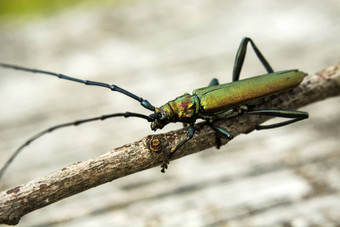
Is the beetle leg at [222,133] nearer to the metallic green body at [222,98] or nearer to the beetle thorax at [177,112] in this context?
the metallic green body at [222,98]

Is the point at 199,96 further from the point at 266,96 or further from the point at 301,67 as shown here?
the point at 301,67

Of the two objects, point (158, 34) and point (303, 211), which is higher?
point (158, 34)

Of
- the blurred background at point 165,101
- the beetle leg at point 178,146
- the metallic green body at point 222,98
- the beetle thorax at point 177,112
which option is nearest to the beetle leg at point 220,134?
the beetle leg at point 178,146

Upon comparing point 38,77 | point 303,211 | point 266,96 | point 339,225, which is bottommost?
point 339,225

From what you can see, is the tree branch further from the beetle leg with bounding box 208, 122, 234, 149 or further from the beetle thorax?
the beetle thorax

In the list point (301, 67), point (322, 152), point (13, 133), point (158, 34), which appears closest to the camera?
point (322, 152)

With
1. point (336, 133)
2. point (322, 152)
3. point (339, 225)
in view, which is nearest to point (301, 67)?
point (336, 133)

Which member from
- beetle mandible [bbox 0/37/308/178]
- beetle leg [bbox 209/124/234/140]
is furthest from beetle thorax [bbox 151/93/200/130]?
beetle leg [bbox 209/124/234/140]

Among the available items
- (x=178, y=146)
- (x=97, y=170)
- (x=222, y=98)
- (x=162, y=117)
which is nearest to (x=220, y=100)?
(x=222, y=98)
